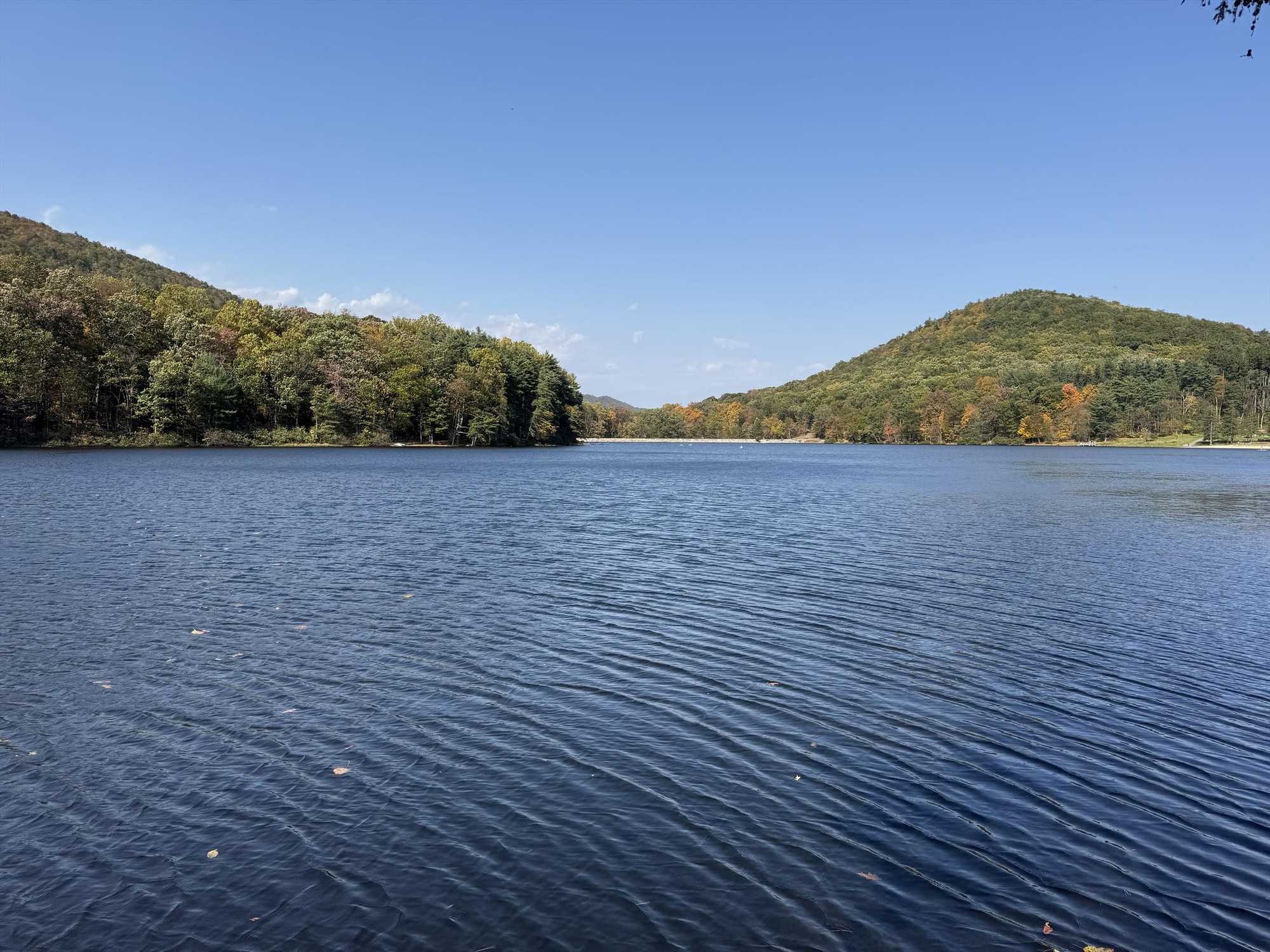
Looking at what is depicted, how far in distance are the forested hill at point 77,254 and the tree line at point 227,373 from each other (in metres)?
29.9

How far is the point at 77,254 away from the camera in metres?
153

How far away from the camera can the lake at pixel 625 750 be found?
22.4 feet

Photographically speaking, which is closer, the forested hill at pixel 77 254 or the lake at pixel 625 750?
the lake at pixel 625 750

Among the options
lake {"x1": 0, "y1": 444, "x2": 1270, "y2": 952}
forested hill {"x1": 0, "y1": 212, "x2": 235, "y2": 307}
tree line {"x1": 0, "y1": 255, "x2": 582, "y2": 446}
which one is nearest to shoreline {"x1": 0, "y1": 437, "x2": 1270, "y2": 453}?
tree line {"x1": 0, "y1": 255, "x2": 582, "y2": 446}

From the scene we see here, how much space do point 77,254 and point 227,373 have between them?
83.2 m

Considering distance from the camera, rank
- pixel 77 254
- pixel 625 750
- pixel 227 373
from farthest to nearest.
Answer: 1. pixel 77 254
2. pixel 227 373
3. pixel 625 750

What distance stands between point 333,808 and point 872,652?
10.7 meters

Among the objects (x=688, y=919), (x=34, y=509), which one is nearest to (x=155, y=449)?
(x=34, y=509)

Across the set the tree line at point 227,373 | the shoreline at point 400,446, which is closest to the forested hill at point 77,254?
the tree line at point 227,373

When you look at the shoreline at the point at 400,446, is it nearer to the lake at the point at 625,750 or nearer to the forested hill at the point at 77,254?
the forested hill at the point at 77,254

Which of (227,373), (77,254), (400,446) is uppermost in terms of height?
(77,254)

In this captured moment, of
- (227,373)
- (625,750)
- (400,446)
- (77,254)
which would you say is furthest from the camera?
(77,254)

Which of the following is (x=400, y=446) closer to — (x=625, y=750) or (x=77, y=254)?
(x=77, y=254)

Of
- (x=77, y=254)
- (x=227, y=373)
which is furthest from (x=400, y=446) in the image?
(x=77, y=254)
